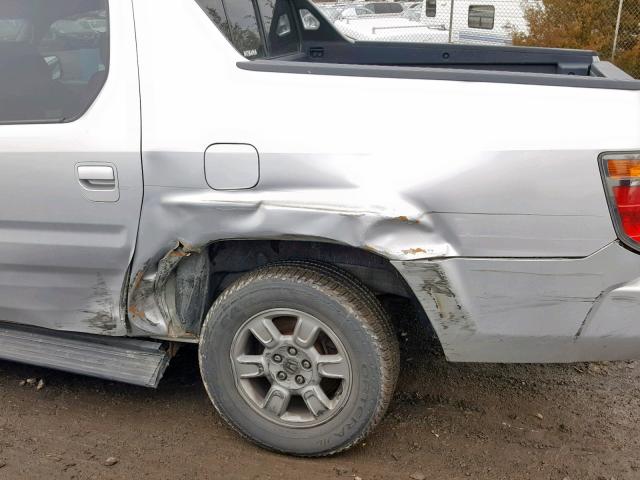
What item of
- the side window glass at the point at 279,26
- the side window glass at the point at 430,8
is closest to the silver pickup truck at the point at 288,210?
the side window glass at the point at 279,26

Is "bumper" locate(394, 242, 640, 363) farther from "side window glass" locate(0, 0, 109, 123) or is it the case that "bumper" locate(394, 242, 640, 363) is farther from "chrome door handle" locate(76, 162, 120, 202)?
"side window glass" locate(0, 0, 109, 123)

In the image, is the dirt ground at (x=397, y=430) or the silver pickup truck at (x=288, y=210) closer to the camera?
the silver pickup truck at (x=288, y=210)

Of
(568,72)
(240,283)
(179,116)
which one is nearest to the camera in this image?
(179,116)

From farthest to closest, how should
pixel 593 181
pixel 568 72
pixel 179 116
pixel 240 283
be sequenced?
pixel 568 72 → pixel 240 283 → pixel 179 116 → pixel 593 181

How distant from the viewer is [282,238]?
262 centimetres

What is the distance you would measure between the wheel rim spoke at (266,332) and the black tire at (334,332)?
1.7 inches

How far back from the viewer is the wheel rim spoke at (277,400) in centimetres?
286

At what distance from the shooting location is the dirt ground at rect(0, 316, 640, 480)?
2.87 metres

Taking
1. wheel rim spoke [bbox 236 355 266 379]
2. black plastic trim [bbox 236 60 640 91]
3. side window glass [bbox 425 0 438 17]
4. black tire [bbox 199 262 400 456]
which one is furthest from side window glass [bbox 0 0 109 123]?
side window glass [bbox 425 0 438 17]

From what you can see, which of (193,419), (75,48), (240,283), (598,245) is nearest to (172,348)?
(193,419)

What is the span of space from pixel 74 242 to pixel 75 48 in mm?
808

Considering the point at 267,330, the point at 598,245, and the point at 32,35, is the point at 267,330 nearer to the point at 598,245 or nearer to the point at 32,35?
the point at 598,245

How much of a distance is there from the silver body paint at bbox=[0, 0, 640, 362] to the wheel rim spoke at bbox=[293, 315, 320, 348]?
1.19 feet

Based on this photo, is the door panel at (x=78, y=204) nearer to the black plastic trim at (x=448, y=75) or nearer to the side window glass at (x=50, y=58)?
the side window glass at (x=50, y=58)
